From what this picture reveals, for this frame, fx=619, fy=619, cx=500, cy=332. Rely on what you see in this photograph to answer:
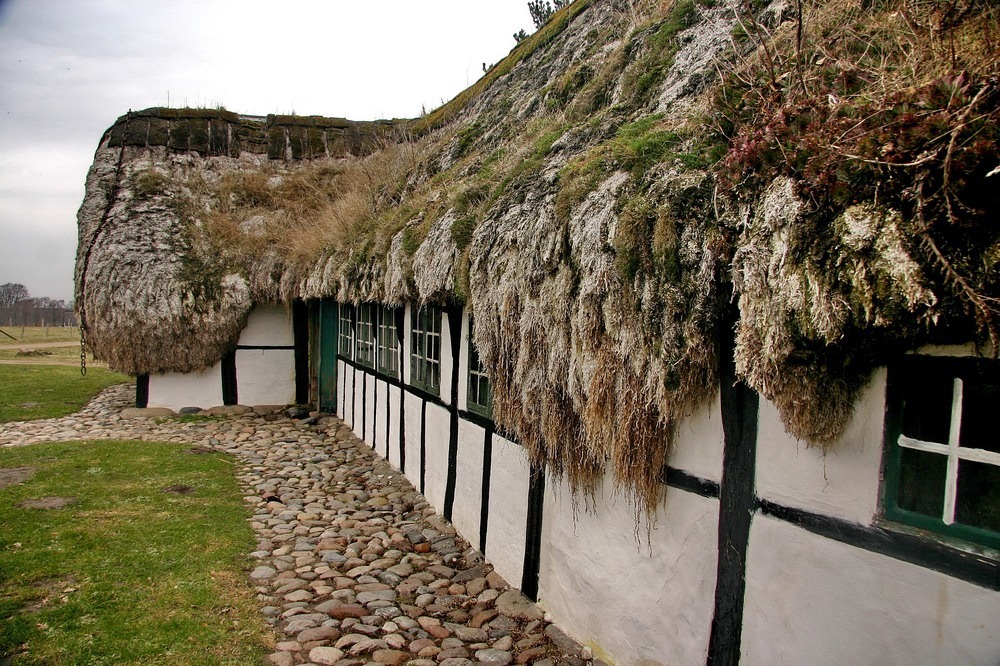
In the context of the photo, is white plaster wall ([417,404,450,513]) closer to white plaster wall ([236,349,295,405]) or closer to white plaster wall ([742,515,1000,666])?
white plaster wall ([742,515,1000,666])

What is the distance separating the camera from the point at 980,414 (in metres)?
2.09

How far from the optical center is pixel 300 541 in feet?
19.0

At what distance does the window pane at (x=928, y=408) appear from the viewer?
2.19 m

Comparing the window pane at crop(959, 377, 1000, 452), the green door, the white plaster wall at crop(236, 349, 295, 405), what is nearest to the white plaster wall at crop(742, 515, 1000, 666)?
the window pane at crop(959, 377, 1000, 452)

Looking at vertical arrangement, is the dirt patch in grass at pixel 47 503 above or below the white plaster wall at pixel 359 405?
below

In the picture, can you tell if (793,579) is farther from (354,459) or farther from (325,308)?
(325,308)

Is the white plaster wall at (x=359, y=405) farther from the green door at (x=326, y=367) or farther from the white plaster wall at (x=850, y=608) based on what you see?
the white plaster wall at (x=850, y=608)

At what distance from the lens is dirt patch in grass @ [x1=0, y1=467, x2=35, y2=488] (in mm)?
6974

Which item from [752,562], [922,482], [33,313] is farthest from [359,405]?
[33,313]

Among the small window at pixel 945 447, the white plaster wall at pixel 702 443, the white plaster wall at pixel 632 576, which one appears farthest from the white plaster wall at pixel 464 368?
the small window at pixel 945 447

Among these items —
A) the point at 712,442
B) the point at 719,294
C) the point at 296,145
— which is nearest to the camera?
the point at 719,294

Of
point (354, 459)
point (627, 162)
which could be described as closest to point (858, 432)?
point (627, 162)

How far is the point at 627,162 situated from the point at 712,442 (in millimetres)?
1598

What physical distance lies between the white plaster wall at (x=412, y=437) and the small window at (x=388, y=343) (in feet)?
2.26
